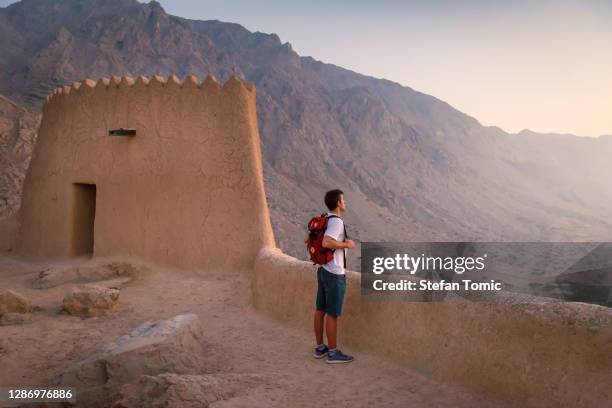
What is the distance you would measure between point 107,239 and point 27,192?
3.13 m

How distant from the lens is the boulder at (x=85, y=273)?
6.43 metres

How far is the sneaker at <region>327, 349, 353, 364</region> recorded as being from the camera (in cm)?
373

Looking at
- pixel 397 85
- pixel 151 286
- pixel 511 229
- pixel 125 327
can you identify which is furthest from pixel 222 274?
pixel 397 85

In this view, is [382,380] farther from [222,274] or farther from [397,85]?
[397,85]

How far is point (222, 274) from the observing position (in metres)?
6.90

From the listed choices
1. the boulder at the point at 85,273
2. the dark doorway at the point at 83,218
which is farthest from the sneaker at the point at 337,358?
the dark doorway at the point at 83,218

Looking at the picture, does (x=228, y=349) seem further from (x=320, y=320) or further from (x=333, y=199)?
(x=333, y=199)

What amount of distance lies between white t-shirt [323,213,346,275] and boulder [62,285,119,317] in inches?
115

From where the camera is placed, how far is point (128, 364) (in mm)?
3514

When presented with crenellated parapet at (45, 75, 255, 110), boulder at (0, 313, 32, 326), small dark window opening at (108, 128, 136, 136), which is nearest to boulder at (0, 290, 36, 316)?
boulder at (0, 313, 32, 326)

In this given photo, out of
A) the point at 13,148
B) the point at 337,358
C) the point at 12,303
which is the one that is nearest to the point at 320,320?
the point at 337,358

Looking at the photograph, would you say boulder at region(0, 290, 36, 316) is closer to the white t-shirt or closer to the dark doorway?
the dark doorway

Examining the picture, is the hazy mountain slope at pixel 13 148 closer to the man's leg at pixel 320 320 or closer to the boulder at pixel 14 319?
the boulder at pixel 14 319

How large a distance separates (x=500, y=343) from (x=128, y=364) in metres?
2.56
